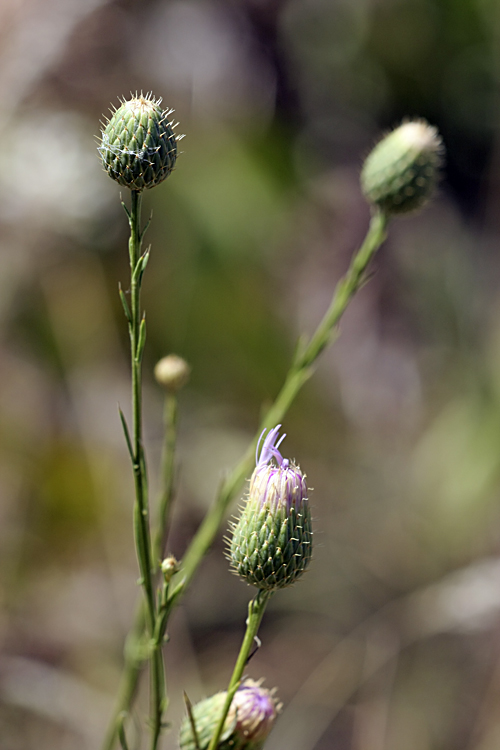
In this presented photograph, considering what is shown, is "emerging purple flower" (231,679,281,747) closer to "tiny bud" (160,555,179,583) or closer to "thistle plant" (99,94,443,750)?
"thistle plant" (99,94,443,750)

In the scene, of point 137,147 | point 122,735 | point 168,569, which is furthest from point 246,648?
point 137,147

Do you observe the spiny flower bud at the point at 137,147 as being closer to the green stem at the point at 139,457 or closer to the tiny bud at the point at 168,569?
the green stem at the point at 139,457

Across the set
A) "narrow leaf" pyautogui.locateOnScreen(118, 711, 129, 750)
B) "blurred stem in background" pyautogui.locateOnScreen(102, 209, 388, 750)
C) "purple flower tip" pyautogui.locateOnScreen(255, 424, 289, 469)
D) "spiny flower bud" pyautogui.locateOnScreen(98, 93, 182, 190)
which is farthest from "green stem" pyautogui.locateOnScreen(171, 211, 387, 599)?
"spiny flower bud" pyautogui.locateOnScreen(98, 93, 182, 190)

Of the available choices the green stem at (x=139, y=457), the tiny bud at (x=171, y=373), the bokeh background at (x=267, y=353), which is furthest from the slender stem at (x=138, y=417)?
the bokeh background at (x=267, y=353)

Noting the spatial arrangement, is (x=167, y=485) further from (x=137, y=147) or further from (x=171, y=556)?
(x=137, y=147)

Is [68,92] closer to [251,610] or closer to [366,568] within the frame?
[366,568]

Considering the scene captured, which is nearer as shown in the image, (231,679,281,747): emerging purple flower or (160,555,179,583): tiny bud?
(160,555,179,583): tiny bud
